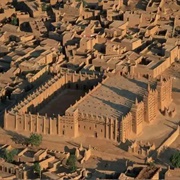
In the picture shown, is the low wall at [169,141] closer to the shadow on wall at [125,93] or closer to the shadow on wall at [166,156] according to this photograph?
the shadow on wall at [166,156]

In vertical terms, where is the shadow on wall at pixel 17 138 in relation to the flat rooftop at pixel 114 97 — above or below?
below

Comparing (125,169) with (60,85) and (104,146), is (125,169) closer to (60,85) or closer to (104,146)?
(104,146)

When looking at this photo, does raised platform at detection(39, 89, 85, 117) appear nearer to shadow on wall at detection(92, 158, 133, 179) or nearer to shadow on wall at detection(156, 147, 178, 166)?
shadow on wall at detection(92, 158, 133, 179)

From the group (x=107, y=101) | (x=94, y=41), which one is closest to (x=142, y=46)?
(x=94, y=41)

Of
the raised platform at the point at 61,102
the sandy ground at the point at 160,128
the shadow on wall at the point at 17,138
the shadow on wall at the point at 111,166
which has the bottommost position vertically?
the shadow on wall at the point at 111,166

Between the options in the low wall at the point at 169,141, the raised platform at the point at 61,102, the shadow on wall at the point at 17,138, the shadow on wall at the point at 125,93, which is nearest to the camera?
the low wall at the point at 169,141

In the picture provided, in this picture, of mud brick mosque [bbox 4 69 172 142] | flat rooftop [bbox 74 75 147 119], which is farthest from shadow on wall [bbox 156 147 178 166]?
flat rooftop [bbox 74 75 147 119]

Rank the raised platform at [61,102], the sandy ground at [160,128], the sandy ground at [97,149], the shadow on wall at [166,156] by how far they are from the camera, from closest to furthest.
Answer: the sandy ground at [97,149]
the shadow on wall at [166,156]
the sandy ground at [160,128]
the raised platform at [61,102]

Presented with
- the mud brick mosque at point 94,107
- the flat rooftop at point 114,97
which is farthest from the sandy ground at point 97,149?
the flat rooftop at point 114,97
